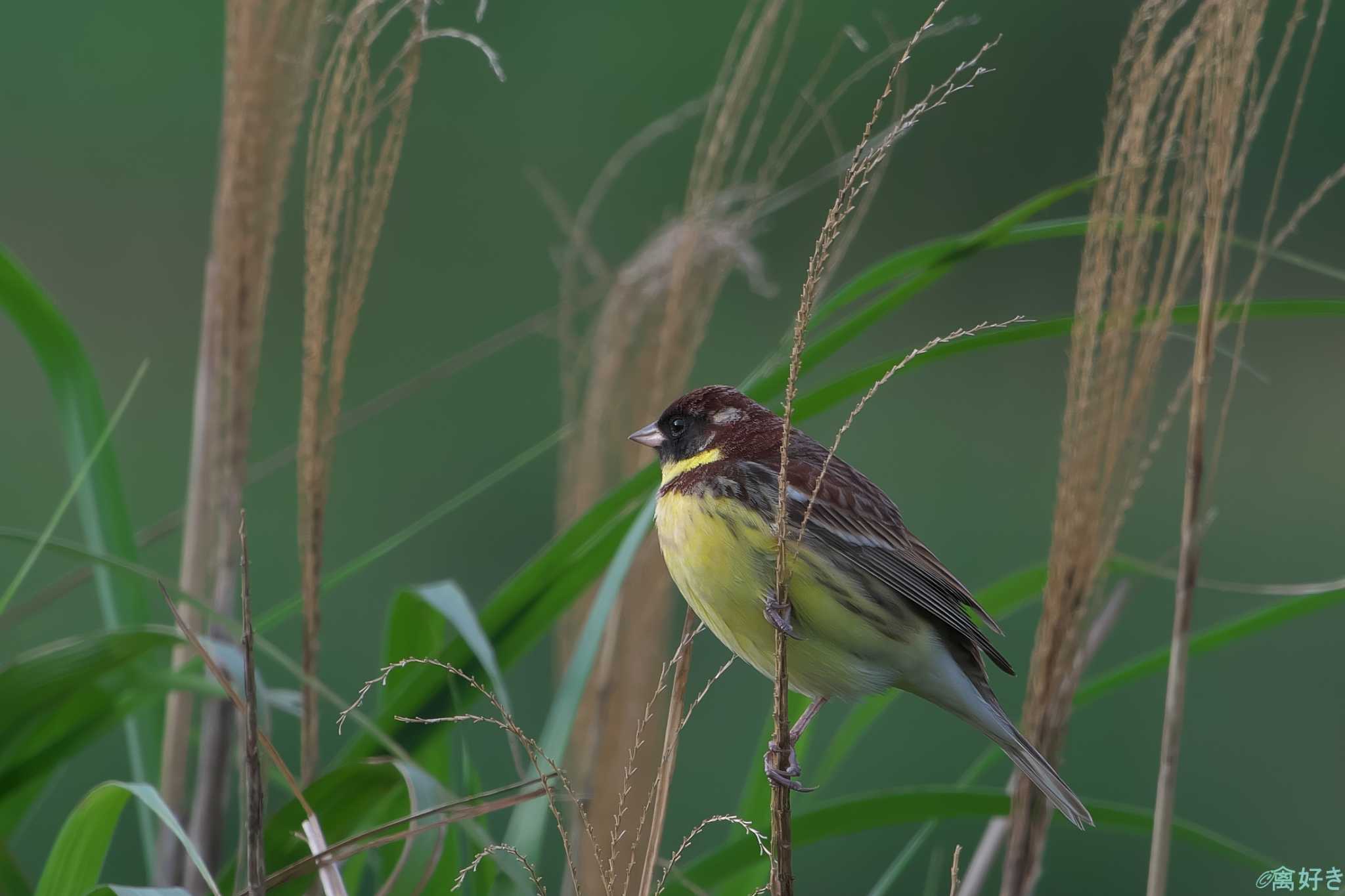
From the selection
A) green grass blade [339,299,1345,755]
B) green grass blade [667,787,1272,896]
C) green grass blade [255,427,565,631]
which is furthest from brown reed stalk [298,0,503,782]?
green grass blade [667,787,1272,896]

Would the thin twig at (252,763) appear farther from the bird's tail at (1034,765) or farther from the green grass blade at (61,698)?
the bird's tail at (1034,765)

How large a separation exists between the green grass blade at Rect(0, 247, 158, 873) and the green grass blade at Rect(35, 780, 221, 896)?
33 centimetres

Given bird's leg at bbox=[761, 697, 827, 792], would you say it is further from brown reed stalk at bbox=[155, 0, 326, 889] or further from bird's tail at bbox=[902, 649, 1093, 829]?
brown reed stalk at bbox=[155, 0, 326, 889]

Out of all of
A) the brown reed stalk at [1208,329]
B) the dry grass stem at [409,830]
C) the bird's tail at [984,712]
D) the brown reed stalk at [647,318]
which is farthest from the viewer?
the brown reed stalk at [647,318]

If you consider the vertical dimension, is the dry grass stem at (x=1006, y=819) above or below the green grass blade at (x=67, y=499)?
below

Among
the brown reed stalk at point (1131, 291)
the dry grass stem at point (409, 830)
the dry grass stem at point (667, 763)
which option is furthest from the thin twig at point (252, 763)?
the brown reed stalk at point (1131, 291)

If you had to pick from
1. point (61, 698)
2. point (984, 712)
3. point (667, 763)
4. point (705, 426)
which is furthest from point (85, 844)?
point (984, 712)

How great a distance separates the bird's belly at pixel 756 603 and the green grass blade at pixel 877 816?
0.43ft

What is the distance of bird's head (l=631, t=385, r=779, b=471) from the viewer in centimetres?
176

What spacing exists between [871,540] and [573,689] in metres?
0.40

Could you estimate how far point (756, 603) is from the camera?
1.54 meters

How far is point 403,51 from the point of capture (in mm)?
1593

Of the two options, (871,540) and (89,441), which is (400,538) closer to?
(89,441)

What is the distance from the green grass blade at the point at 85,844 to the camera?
1396 millimetres
